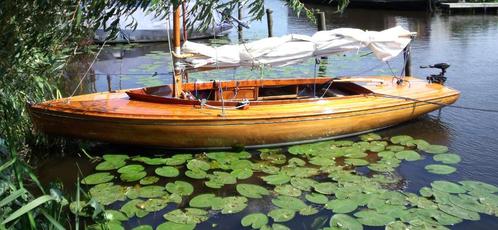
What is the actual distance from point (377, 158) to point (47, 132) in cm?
569

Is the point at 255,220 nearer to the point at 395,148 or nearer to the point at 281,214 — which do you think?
the point at 281,214

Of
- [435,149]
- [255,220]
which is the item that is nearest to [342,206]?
[255,220]

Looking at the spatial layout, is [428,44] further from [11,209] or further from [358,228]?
[11,209]

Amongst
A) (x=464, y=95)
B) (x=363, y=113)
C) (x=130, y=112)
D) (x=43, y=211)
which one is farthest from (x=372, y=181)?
(x=464, y=95)

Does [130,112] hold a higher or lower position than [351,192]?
higher

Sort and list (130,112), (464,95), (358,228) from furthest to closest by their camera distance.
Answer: (464,95) < (130,112) < (358,228)

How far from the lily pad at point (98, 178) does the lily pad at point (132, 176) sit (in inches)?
7.2

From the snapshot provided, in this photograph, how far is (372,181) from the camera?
767 cm

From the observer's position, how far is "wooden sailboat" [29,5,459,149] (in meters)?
8.48

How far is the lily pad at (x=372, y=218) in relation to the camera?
20.6ft

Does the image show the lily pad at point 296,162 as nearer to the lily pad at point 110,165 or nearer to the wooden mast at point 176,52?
the wooden mast at point 176,52

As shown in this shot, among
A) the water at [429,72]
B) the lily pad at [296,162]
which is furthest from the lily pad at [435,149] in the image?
the lily pad at [296,162]

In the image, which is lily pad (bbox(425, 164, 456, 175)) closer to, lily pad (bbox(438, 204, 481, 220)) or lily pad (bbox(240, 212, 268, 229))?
lily pad (bbox(438, 204, 481, 220))

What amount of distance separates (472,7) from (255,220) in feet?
92.9
